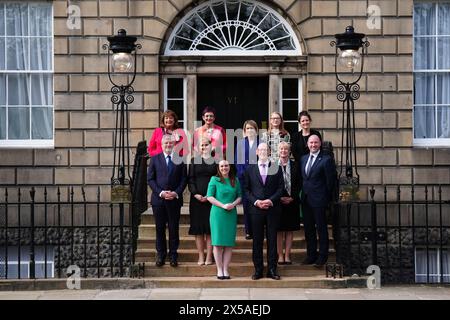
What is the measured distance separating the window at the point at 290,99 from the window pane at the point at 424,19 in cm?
241

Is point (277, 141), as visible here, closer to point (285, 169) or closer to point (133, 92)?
point (285, 169)

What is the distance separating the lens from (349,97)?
15.7 metres

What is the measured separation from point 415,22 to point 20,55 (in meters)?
7.25

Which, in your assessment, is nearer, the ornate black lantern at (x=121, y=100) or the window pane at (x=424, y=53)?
the ornate black lantern at (x=121, y=100)

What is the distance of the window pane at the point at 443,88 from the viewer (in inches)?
686

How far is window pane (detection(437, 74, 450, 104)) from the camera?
57.2 feet

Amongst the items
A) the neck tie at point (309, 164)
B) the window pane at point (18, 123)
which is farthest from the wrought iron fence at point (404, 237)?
the window pane at point (18, 123)

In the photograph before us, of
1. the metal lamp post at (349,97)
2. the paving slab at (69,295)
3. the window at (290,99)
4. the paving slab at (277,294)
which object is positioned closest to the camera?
the paving slab at (277,294)

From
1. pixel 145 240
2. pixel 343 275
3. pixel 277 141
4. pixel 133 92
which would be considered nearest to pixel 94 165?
pixel 133 92

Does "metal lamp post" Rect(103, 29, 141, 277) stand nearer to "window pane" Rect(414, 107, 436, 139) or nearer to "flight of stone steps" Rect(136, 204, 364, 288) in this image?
"flight of stone steps" Rect(136, 204, 364, 288)

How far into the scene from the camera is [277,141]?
14234 millimetres

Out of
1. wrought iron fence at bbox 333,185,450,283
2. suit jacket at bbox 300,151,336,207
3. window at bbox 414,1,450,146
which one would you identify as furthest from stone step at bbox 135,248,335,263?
window at bbox 414,1,450,146

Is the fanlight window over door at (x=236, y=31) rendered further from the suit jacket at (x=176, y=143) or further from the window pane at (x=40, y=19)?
the suit jacket at (x=176, y=143)

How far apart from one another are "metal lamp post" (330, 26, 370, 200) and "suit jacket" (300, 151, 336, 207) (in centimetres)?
68
